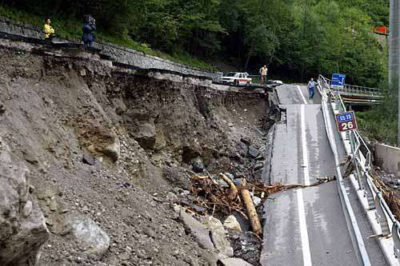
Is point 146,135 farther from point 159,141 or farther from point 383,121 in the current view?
→ point 383,121

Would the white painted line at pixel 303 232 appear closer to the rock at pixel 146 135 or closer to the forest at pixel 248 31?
the rock at pixel 146 135

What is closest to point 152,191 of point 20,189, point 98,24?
point 20,189

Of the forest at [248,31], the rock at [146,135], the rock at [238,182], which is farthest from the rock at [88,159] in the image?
the forest at [248,31]

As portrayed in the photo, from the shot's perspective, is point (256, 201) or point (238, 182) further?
point (238, 182)

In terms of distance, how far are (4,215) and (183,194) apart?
984 cm

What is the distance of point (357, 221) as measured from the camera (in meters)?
13.5

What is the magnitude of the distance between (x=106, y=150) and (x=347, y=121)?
32.7ft

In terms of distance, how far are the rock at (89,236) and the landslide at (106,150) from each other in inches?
3.0

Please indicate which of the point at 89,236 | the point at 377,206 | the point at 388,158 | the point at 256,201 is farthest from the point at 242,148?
the point at 89,236

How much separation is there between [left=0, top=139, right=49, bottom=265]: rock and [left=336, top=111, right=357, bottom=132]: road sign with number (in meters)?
14.2

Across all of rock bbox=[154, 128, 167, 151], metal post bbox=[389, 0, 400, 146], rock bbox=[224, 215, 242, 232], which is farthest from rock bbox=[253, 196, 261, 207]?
metal post bbox=[389, 0, 400, 146]

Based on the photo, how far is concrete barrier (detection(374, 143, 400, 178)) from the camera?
84.0 ft

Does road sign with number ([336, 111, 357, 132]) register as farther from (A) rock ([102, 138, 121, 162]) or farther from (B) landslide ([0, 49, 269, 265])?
(A) rock ([102, 138, 121, 162])

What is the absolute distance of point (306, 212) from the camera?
49.9 feet
